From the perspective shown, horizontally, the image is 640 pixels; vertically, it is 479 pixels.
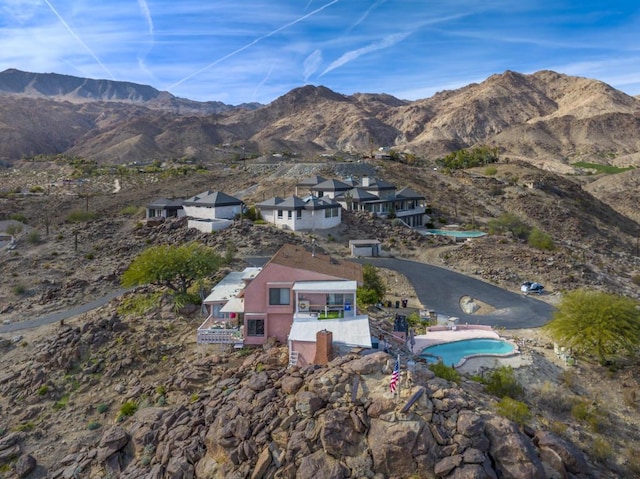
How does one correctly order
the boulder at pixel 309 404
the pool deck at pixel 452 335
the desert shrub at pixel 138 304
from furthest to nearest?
1. the desert shrub at pixel 138 304
2. the pool deck at pixel 452 335
3. the boulder at pixel 309 404

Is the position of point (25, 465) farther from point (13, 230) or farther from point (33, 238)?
point (13, 230)

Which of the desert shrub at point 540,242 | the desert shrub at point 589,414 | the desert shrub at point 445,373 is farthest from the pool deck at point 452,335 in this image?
the desert shrub at point 540,242

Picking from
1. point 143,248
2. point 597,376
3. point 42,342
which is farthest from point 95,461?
point 143,248

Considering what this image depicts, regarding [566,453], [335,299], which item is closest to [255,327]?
[335,299]

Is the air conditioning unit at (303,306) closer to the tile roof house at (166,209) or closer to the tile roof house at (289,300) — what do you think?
the tile roof house at (289,300)

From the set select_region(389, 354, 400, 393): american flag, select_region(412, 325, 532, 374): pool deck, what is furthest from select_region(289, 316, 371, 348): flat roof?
select_region(412, 325, 532, 374): pool deck

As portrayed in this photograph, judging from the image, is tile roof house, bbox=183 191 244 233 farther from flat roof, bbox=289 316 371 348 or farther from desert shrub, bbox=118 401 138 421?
desert shrub, bbox=118 401 138 421
